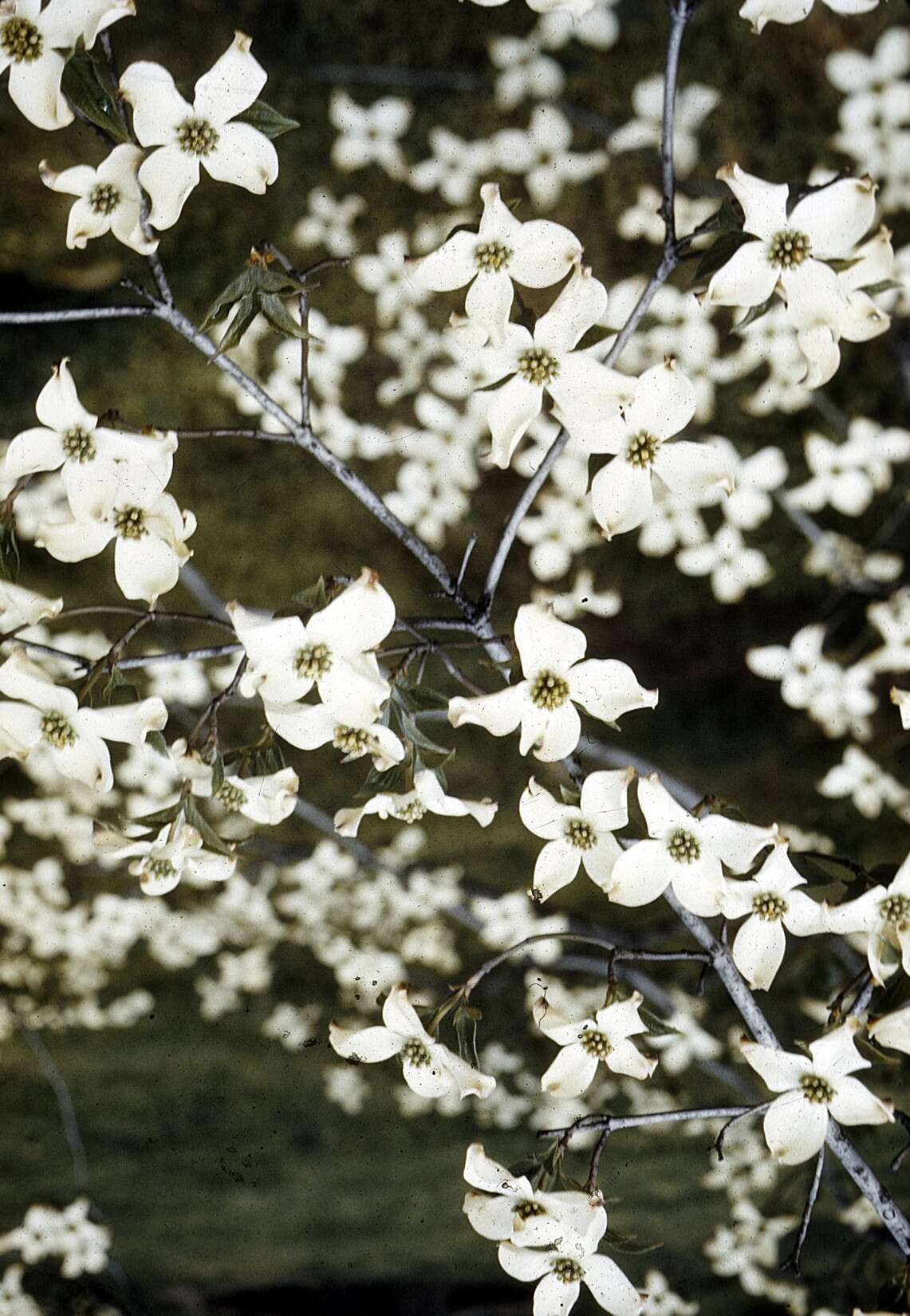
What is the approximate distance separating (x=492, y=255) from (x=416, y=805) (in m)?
0.36

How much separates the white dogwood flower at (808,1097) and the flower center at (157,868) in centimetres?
42

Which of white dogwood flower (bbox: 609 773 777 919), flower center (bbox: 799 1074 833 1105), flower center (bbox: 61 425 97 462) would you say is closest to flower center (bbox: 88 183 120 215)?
flower center (bbox: 61 425 97 462)

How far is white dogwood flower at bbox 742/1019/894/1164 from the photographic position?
66cm

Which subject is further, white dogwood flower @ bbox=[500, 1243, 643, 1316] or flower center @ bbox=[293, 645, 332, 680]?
white dogwood flower @ bbox=[500, 1243, 643, 1316]

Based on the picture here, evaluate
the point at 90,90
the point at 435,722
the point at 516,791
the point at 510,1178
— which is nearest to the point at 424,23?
the point at 90,90

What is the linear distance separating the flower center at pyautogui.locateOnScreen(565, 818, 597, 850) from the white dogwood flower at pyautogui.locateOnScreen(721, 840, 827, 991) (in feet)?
0.32

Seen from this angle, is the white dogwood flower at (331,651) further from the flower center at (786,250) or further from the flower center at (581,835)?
the flower center at (786,250)

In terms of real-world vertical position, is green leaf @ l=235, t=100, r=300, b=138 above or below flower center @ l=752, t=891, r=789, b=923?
above

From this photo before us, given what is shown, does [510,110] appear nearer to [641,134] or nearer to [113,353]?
[641,134]

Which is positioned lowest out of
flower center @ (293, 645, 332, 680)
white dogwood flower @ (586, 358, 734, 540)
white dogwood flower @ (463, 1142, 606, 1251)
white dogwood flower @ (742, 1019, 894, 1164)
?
white dogwood flower @ (463, 1142, 606, 1251)

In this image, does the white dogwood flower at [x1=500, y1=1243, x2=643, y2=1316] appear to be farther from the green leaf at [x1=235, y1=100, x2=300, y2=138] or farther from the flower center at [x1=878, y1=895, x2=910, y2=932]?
the green leaf at [x1=235, y1=100, x2=300, y2=138]

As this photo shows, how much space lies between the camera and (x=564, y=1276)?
0.72 metres

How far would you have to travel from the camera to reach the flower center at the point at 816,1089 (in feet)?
2.19

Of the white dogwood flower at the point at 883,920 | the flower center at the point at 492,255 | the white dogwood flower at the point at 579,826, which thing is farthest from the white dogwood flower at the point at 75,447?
the white dogwood flower at the point at 883,920
